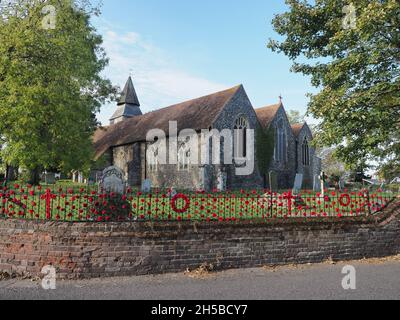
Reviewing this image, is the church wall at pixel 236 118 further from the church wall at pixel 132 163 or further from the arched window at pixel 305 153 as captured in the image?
the church wall at pixel 132 163

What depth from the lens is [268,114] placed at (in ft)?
104

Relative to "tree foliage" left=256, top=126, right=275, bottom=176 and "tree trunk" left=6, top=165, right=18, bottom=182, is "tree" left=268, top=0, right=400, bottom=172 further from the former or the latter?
"tree trunk" left=6, top=165, right=18, bottom=182

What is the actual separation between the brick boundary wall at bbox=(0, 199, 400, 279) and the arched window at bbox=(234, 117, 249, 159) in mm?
19528

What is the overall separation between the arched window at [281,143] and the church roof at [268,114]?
3.74ft

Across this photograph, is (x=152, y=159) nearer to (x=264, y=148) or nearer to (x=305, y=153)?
(x=264, y=148)

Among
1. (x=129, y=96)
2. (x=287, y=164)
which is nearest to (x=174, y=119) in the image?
(x=287, y=164)

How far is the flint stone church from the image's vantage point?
84.0ft

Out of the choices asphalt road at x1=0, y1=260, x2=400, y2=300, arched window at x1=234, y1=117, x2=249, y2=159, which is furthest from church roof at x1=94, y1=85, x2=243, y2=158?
asphalt road at x1=0, y1=260, x2=400, y2=300

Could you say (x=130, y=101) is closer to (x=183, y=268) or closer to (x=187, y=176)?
(x=187, y=176)

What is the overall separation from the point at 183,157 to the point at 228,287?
2182cm

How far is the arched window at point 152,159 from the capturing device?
99.0ft

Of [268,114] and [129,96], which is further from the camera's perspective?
[129,96]
